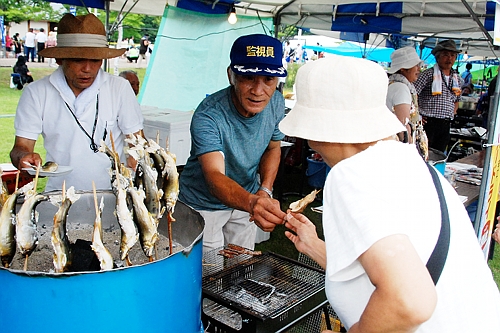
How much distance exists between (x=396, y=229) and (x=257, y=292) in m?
1.05

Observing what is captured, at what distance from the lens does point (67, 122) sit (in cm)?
259

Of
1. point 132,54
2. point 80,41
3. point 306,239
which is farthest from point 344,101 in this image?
point 132,54

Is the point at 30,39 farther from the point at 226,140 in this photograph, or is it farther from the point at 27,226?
the point at 27,226

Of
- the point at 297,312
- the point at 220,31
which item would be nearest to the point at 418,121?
the point at 297,312

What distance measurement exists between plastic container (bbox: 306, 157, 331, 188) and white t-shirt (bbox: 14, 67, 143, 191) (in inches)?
177

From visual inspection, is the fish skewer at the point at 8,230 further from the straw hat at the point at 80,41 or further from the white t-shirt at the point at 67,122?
the straw hat at the point at 80,41

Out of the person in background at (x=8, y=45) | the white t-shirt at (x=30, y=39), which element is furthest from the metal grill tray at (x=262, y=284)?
the person in background at (x=8, y=45)

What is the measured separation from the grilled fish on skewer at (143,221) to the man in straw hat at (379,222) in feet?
2.16

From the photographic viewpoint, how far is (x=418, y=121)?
3732 mm

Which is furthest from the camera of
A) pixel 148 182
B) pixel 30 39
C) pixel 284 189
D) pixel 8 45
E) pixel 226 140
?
pixel 8 45

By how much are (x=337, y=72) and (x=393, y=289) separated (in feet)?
1.76

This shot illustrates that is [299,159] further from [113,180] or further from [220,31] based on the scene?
[113,180]

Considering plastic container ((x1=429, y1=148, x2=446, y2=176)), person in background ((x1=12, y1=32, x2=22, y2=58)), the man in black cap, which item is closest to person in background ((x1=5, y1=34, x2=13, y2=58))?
person in background ((x1=12, y1=32, x2=22, y2=58))

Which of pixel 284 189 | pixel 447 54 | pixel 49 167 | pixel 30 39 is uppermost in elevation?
pixel 30 39
